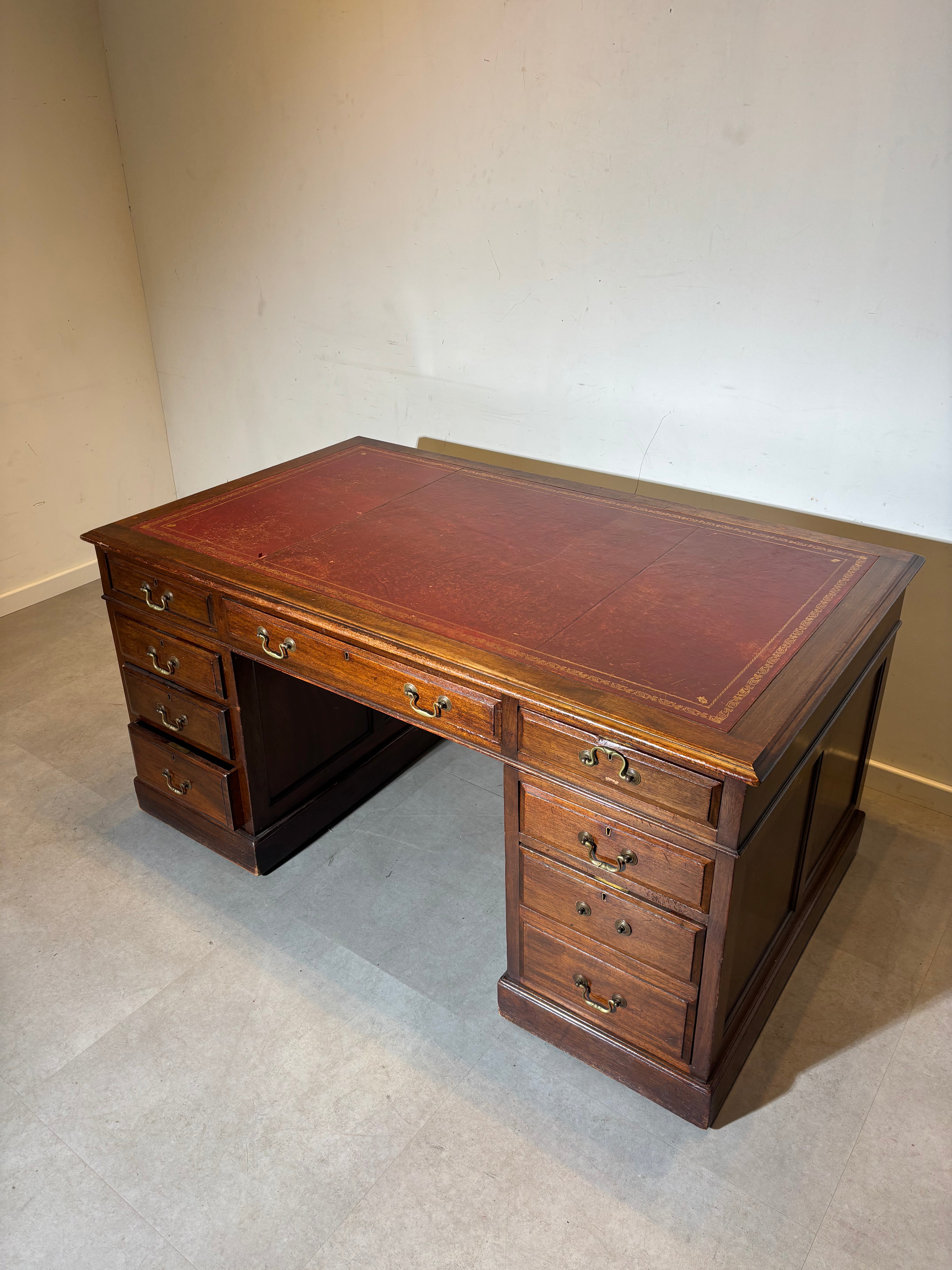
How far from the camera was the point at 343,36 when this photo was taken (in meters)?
2.68

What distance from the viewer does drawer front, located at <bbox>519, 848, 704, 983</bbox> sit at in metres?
1.63

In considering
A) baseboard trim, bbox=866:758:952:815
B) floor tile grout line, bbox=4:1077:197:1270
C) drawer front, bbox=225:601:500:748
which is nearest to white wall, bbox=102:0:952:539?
baseboard trim, bbox=866:758:952:815

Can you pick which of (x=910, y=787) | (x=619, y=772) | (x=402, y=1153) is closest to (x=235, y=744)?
(x=402, y=1153)

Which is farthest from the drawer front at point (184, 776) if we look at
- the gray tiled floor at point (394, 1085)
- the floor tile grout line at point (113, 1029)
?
the floor tile grout line at point (113, 1029)

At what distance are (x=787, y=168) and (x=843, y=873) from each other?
1611mm

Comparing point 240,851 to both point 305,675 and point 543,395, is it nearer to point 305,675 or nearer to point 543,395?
point 305,675

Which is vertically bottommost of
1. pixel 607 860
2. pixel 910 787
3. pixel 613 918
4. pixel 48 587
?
pixel 910 787

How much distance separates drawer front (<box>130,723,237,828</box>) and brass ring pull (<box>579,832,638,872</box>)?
954 millimetres

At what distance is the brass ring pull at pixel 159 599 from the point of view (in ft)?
7.00

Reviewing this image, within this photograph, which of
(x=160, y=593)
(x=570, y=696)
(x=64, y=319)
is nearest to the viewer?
(x=570, y=696)

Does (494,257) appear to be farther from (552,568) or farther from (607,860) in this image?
(607,860)

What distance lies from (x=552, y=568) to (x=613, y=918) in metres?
0.69

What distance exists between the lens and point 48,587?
371 centimetres

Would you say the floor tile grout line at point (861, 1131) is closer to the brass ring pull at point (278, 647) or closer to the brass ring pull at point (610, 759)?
the brass ring pull at point (610, 759)
